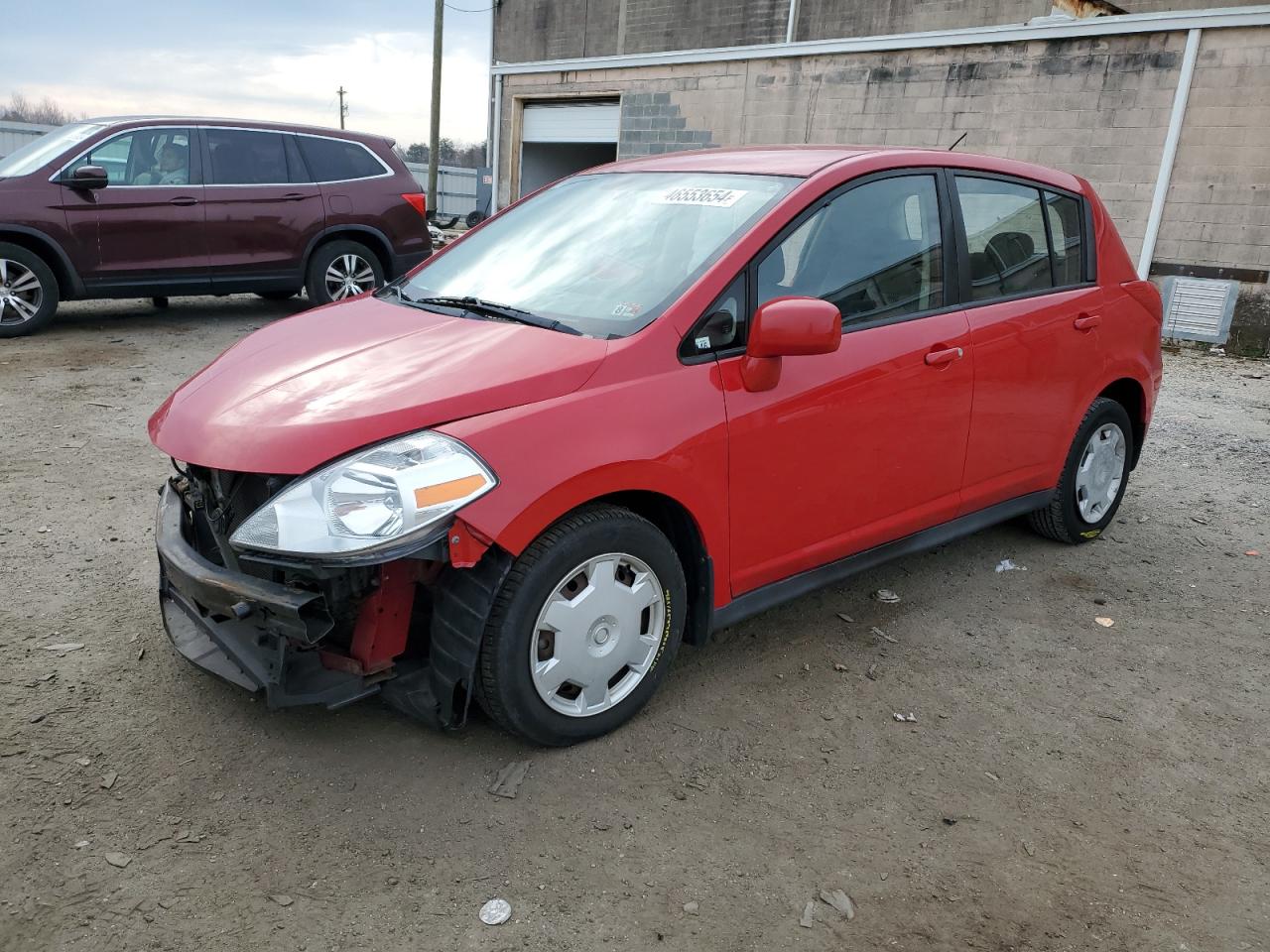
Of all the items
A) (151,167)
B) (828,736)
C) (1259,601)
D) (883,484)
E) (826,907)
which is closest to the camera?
(826,907)

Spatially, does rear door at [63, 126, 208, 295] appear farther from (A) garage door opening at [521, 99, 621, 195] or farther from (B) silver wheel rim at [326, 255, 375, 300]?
(A) garage door opening at [521, 99, 621, 195]

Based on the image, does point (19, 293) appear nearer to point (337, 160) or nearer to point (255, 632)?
point (337, 160)

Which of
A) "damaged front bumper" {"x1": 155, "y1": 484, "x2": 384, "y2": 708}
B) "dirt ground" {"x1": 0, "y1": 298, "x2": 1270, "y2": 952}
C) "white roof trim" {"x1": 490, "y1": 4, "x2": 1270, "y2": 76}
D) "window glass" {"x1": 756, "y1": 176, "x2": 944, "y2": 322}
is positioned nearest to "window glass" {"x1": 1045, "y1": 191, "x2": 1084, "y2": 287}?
"window glass" {"x1": 756, "y1": 176, "x2": 944, "y2": 322}

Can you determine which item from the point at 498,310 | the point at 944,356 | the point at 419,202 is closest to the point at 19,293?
the point at 419,202

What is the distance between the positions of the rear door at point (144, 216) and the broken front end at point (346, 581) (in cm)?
672

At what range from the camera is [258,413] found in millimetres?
2678

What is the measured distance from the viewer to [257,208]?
912 centimetres

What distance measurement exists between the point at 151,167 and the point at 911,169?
24.4 ft

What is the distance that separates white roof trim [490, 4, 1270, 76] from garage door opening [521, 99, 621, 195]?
3.48 feet

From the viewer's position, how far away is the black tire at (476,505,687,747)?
2613 mm

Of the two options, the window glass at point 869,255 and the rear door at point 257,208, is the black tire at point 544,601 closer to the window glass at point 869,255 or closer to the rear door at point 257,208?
the window glass at point 869,255

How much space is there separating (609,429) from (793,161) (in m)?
1.45

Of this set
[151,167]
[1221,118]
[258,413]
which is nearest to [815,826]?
[258,413]

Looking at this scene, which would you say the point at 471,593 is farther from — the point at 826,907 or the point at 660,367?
the point at 826,907
